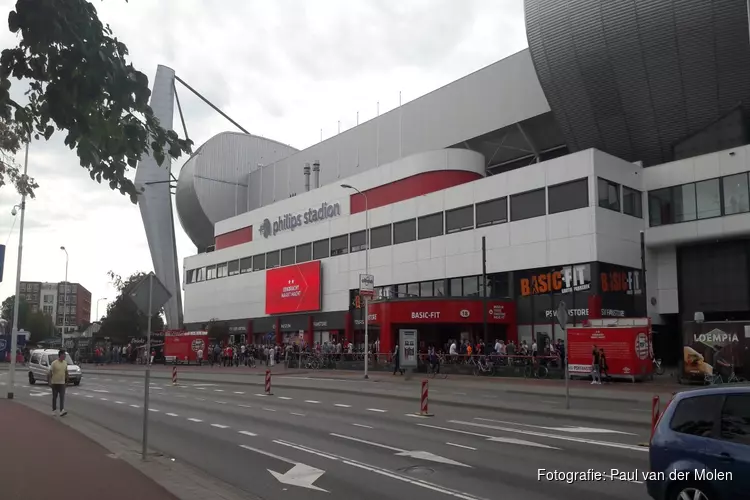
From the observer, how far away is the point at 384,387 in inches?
1114

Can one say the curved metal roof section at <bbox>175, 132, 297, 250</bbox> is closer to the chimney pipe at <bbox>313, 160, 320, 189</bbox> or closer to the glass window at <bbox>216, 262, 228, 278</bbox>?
the glass window at <bbox>216, 262, 228, 278</bbox>

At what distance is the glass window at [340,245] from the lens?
53.0m

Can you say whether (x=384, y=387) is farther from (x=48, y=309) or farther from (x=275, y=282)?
(x=48, y=309)

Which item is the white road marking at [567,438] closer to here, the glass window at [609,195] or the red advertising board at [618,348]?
the red advertising board at [618,348]

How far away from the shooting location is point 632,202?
130 feet

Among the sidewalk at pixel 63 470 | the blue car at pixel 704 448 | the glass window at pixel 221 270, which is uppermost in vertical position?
the glass window at pixel 221 270

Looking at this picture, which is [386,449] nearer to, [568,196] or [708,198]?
[568,196]

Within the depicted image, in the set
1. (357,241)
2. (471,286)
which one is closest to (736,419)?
(471,286)

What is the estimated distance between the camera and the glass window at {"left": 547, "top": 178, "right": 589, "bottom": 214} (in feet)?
122

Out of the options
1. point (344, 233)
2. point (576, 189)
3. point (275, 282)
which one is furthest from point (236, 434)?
point (275, 282)

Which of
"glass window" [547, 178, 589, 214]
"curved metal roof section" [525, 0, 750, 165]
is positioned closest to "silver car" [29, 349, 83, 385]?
"glass window" [547, 178, 589, 214]

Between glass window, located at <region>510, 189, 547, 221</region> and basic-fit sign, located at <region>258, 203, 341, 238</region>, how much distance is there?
17501mm

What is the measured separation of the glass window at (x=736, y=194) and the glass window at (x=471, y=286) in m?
14.7

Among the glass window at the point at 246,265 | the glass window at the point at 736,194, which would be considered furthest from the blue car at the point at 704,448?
the glass window at the point at 246,265
